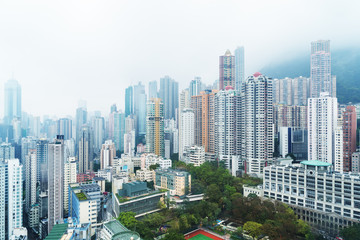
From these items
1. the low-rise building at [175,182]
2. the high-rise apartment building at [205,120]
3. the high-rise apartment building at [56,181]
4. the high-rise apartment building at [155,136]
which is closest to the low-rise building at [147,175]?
the low-rise building at [175,182]

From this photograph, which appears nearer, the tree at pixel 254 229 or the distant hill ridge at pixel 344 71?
the tree at pixel 254 229

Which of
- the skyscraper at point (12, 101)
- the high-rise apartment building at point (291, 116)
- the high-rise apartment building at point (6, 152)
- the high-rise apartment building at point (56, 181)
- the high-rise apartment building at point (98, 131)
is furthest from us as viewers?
the high-rise apartment building at point (98, 131)

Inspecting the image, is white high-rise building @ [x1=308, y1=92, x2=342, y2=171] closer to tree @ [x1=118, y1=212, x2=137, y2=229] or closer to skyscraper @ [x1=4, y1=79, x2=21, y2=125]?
Result: tree @ [x1=118, y1=212, x2=137, y2=229]

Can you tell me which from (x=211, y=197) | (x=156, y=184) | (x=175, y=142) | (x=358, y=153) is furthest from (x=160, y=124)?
A: (x=358, y=153)

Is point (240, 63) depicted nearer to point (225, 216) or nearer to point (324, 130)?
point (324, 130)

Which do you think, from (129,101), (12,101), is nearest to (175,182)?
(12,101)

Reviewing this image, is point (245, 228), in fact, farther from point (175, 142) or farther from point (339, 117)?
point (175, 142)

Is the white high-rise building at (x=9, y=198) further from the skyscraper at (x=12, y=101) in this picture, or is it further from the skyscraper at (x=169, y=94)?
the skyscraper at (x=169, y=94)
